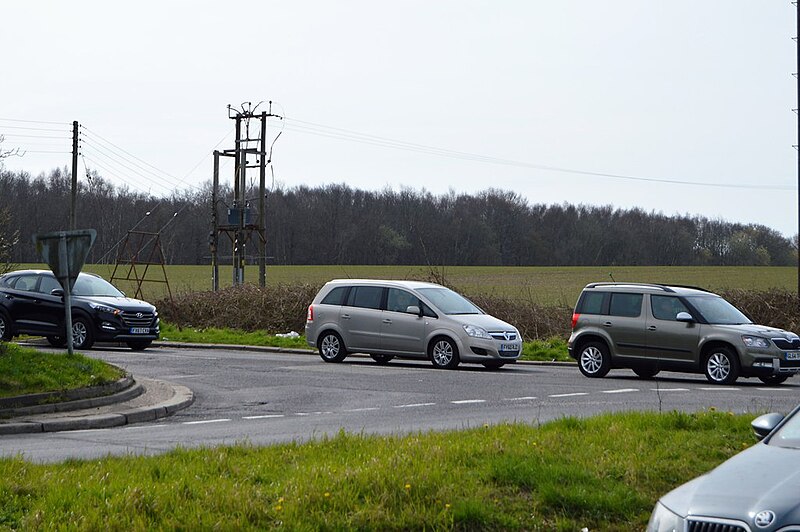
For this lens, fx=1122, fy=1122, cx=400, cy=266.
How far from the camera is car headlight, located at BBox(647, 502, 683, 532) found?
5.04 meters

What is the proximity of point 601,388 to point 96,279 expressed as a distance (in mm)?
14856

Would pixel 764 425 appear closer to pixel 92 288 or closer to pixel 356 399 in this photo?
pixel 356 399

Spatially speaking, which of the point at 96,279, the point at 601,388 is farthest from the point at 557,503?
the point at 96,279

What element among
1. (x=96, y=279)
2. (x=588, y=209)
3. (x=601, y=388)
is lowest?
(x=601, y=388)

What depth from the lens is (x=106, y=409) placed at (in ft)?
49.0

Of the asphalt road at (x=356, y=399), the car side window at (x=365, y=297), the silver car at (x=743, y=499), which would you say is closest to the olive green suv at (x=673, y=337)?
the asphalt road at (x=356, y=399)

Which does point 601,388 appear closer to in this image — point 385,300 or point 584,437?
point 385,300

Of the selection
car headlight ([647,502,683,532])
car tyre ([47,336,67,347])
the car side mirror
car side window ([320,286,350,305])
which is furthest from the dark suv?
car headlight ([647,502,683,532])

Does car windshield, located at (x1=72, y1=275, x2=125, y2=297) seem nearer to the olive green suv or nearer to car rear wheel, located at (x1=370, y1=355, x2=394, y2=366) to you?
car rear wheel, located at (x1=370, y1=355, x2=394, y2=366)

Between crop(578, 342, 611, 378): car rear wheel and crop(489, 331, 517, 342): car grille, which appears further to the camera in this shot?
crop(489, 331, 517, 342): car grille

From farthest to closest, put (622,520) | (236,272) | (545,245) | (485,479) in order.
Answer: (545,245)
(236,272)
(485,479)
(622,520)

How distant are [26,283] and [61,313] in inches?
54.9

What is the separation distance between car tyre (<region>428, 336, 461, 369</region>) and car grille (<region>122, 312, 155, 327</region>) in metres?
8.23

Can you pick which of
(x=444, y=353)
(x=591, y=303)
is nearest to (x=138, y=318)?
(x=444, y=353)
